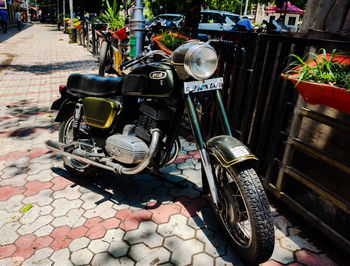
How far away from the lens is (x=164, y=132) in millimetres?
2742

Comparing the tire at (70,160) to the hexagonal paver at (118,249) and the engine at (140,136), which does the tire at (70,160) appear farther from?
the hexagonal paver at (118,249)

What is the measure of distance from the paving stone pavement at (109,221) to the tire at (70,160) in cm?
13

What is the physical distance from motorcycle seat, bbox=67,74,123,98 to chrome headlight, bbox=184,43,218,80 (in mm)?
938

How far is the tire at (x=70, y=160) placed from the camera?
3324 millimetres

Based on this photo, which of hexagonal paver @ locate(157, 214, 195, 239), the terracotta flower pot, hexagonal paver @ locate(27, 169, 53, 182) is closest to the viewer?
hexagonal paver @ locate(157, 214, 195, 239)

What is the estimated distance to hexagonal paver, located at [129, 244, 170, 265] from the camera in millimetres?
2312

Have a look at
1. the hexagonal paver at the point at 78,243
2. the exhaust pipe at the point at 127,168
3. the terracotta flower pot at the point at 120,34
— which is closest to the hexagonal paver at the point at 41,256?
the hexagonal paver at the point at 78,243

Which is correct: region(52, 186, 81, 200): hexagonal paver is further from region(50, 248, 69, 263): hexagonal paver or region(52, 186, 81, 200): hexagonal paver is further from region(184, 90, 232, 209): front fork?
region(184, 90, 232, 209): front fork

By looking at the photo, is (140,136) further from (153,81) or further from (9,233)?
(9,233)

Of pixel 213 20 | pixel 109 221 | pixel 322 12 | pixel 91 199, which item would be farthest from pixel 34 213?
pixel 213 20

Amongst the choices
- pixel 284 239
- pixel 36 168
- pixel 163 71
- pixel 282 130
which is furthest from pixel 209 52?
pixel 36 168

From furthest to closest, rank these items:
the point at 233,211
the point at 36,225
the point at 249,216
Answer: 1. the point at 36,225
2. the point at 233,211
3. the point at 249,216

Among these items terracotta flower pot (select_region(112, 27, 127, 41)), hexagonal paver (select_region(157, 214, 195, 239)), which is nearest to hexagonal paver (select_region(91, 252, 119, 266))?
hexagonal paver (select_region(157, 214, 195, 239))

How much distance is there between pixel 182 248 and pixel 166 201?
28.0 inches
